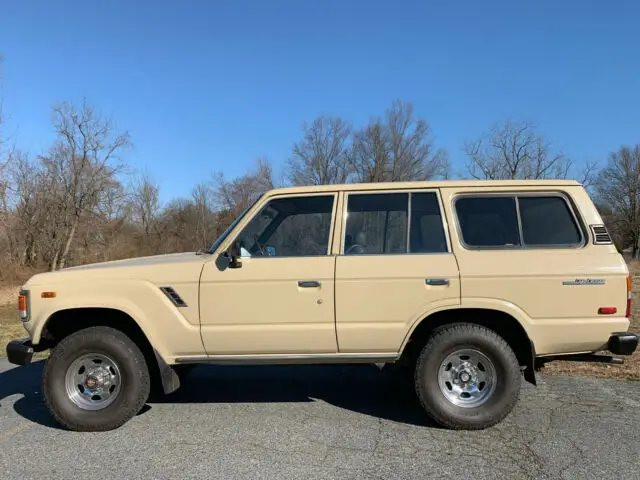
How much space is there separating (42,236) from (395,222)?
29.6 m

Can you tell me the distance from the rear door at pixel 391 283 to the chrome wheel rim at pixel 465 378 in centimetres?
48

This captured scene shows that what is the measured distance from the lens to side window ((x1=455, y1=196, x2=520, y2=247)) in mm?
4121

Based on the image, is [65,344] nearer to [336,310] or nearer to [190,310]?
[190,310]

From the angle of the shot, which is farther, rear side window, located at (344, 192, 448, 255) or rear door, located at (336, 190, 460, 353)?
rear side window, located at (344, 192, 448, 255)

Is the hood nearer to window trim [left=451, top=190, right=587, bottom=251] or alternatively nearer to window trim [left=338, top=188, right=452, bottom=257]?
A: window trim [left=338, top=188, right=452, bottom=257]

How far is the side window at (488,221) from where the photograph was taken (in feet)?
13.5

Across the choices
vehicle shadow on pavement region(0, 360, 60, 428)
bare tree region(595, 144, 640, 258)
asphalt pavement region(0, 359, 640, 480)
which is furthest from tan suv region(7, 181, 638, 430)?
bare tree region(595, 144, 640, 258)

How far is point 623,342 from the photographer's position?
3869 millimetres

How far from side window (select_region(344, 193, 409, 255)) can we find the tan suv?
0.04 feet

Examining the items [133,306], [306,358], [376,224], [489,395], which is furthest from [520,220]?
[133,306]

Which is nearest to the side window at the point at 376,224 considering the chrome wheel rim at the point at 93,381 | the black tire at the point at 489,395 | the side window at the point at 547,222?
the black tire at the point at 489,395

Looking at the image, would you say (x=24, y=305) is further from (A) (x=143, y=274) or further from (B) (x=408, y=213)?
(B) (x=408, y=213)

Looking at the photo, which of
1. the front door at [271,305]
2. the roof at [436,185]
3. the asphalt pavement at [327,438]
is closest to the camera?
the asphalt pavement at [327,438]

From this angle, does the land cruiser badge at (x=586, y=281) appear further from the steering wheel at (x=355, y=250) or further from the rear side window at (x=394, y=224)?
the steering wheel at (x=355, y=250)
